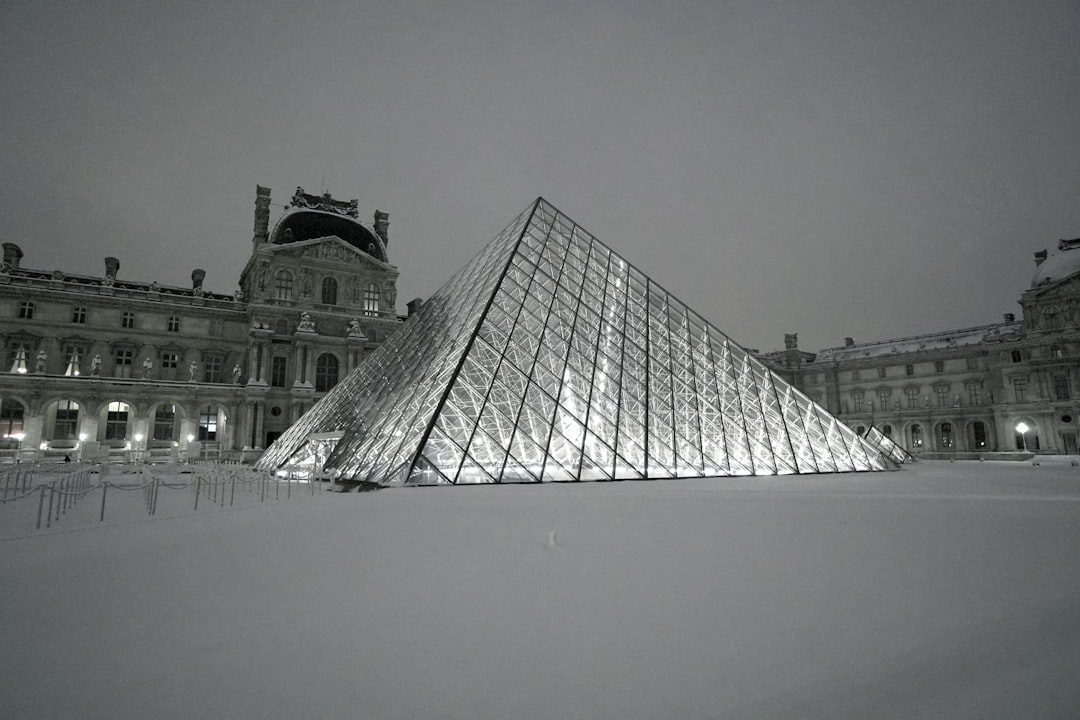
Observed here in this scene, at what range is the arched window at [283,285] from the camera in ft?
126

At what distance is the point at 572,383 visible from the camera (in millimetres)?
17375

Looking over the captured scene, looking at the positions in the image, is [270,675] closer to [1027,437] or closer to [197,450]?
[197,450]

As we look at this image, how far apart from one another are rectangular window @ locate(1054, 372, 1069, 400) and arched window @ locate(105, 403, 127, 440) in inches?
2400

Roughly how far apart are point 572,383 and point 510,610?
1340 cm

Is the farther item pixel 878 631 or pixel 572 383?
pixel 572 383

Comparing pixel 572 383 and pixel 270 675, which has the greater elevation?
pixel 572 383

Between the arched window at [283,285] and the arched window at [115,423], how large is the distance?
37.1 feet

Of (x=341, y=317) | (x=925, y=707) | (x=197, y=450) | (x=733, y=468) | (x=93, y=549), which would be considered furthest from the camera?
(x=341, y=317)

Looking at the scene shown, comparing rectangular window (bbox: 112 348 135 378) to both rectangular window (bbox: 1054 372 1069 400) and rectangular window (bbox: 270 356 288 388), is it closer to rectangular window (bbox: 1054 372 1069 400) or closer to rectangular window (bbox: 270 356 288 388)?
rectangular window (bbox: 270 356 288 388)

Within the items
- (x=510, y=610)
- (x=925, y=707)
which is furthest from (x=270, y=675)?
(x=925, y=707)

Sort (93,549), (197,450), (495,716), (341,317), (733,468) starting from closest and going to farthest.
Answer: (495,716) → (93,549) → (733,468) → (197,450) → (341,317)

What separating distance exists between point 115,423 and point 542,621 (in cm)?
4003

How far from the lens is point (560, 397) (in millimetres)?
16578

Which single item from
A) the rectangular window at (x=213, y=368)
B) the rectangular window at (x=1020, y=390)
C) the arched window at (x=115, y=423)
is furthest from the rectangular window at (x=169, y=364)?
the rectangular window at (x=1020, y=390)
